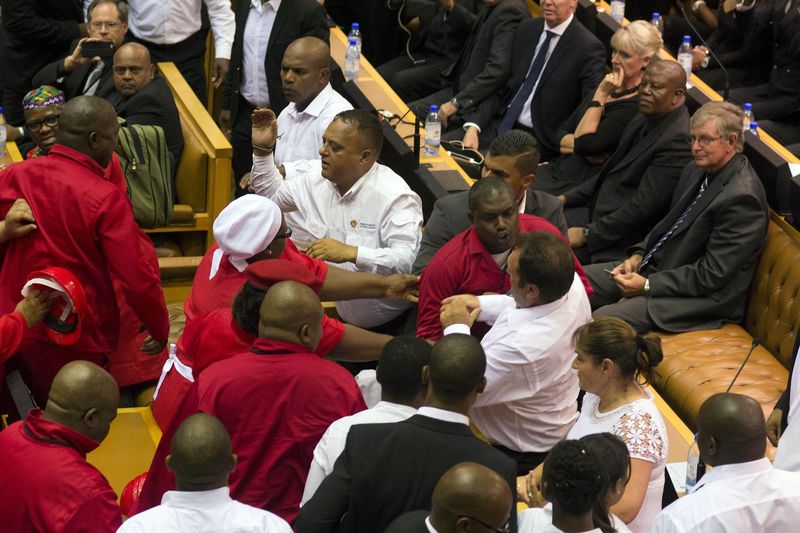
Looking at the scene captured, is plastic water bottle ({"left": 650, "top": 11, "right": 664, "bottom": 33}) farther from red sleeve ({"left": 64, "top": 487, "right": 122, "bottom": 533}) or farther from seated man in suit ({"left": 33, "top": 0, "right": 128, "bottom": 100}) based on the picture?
red sleeve ({"left": 64, "top": 487, "right": 122, "bottom": 533})

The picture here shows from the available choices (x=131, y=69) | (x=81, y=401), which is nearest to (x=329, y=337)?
(x=81, y=401)

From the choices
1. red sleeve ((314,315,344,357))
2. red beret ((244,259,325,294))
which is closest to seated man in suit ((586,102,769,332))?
red sleeve ((314,315,344,357))

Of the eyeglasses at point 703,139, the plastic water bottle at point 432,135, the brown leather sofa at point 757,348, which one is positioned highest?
the eyeglasses at point 703,139

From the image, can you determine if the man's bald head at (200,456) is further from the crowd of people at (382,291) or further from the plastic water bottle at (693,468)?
the plastic water bottle at (693,468)

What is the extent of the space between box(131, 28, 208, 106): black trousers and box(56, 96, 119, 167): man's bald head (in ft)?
10.1

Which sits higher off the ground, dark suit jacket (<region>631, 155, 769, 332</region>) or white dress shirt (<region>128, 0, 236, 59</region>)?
white dress shirt (<region>128, 0, 236, 59</region>)

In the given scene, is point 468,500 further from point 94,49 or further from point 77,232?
point 94,49

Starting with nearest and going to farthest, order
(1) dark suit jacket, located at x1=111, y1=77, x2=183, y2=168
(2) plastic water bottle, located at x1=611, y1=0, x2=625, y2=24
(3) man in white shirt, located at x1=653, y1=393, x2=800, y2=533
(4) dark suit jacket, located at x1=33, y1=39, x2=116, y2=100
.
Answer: (3) man in white shirt, located at x1=653, y1=393, x2=800, y2=533, (1) dark suit jacket, located at x1=111, y1=77, x2=183, y2=168, (4) dark suit jacket, located at x1=33, y1=39, x2=116, y2=100, (2) plastic water bottle, located at x1=611, y1=0, x2=625, y2=24

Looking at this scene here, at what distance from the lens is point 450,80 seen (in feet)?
26.0

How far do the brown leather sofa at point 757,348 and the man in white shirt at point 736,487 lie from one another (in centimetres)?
193

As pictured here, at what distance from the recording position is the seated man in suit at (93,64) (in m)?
6.45

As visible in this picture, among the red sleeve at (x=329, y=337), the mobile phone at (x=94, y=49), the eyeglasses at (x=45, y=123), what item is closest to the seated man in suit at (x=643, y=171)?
the red sleeve at (x=329, y=337)

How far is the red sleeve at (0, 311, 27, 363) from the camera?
12.9 feet

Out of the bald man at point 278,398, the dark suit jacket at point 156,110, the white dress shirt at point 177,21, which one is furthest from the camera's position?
the white dress shirt at point 177,21
